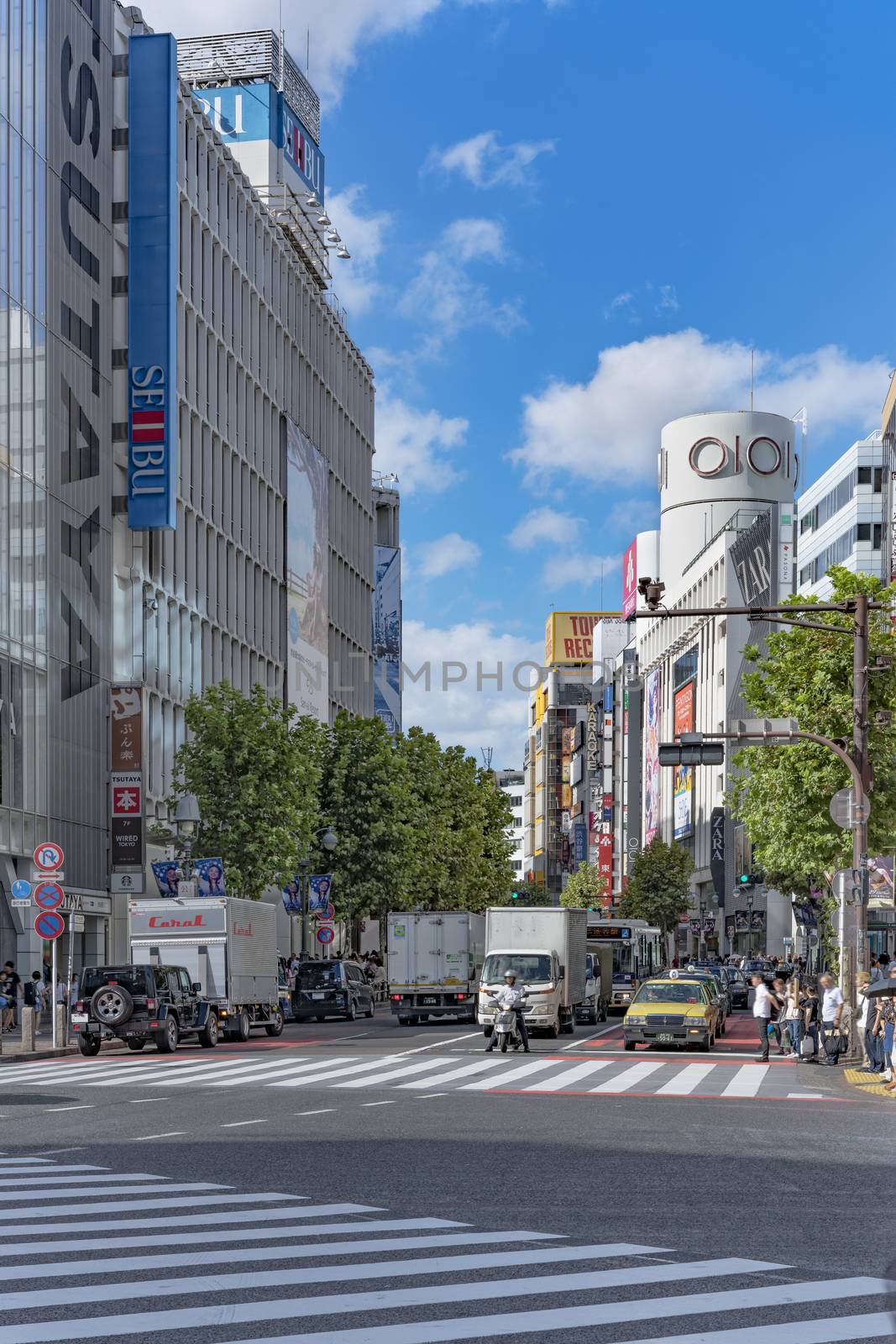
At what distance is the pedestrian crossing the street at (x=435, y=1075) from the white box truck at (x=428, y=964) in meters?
14.7

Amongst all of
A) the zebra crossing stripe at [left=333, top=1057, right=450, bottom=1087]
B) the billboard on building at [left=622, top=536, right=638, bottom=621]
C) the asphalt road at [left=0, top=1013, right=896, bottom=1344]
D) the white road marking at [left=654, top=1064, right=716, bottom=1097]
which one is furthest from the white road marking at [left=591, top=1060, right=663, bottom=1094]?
the billboard on building at [left=622, top=536, right=638, bottom=621]

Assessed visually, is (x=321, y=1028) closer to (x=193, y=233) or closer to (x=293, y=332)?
(x=193, y=233)

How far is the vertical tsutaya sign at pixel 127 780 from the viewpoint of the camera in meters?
62.8

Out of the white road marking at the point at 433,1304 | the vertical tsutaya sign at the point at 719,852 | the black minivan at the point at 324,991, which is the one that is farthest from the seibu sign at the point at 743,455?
the white road marking at the point at 433,1304

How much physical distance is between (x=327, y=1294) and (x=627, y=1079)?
20.8 metres

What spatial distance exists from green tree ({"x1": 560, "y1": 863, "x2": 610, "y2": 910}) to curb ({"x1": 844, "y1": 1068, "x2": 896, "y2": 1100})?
13109 centimetres

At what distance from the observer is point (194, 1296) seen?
9.80 m

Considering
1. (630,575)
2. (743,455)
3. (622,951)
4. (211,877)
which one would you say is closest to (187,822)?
(211,877)

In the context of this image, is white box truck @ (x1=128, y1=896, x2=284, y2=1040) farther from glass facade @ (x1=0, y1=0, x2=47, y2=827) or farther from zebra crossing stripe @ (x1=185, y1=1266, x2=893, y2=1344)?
zebra crossing stripe @ (x1=185, y1=1266, x2=893, y2=1344)

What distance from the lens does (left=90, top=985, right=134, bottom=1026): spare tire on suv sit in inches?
1430

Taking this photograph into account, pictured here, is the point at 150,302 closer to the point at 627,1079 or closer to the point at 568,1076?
the point at 568,1076

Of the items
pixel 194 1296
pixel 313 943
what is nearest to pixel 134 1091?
pixel 194 1296

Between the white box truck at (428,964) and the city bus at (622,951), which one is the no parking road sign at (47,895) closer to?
the white box truck at (428,964)

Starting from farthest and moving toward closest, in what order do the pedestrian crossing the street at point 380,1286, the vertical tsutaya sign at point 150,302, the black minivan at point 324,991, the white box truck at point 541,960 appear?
1. the vertical tsutaya sign at point 150,302
2. the black minivan at point 324,991
3. the white box truck at point 541,960
4. the pedestrian crossing the street at point 380,1286
